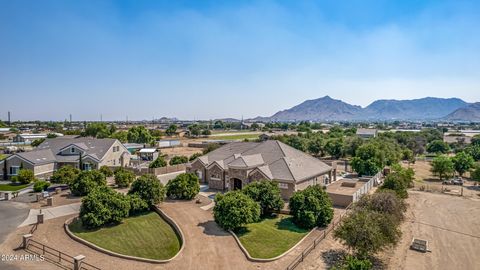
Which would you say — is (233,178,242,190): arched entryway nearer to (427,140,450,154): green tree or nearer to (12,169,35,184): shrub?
(12,169,35,184): shrub

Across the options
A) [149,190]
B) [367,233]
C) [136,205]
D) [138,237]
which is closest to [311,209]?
[367,233]

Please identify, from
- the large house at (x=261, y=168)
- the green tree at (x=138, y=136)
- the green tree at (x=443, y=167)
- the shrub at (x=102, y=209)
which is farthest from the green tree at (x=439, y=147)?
the shrub at (x=102, y=209)

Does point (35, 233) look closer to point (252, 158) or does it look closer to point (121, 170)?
point (121, 170)

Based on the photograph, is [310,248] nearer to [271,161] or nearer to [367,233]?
[367,233]

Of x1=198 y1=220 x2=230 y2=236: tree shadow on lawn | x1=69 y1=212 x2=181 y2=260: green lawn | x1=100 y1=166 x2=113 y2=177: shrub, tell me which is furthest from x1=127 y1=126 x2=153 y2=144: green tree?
x1=198 y1=220 x2=230 y2=236: tree shadow on lawn

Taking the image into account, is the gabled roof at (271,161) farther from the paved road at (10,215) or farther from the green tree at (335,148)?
the green tree at (335,148)

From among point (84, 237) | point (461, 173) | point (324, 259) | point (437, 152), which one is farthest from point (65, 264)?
point (437, 152)
